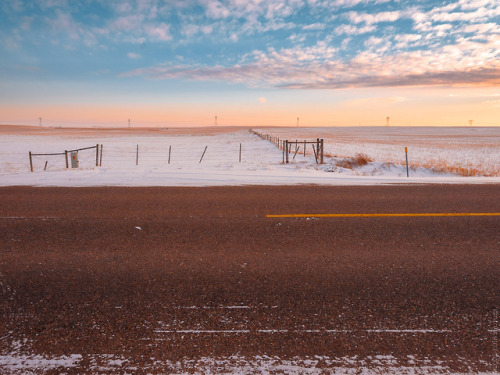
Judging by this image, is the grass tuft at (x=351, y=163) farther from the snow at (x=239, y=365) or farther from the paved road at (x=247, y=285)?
the snow at (x=239, y=365)

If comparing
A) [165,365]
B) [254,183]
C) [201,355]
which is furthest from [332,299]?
[254,183]

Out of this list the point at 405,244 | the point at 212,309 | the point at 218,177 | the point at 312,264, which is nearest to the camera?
the point at 212,309

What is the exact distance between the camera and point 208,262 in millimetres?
4484

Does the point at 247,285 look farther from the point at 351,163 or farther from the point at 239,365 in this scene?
the point at 351,163

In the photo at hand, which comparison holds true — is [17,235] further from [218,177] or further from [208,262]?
[218,177]

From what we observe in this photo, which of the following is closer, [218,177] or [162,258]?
[162,258]

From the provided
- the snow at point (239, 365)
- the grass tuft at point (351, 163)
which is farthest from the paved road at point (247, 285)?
the grass tuft at point (351, 163)

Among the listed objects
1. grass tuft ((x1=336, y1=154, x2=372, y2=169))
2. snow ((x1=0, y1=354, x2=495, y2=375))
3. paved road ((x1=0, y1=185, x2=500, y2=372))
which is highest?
grass tuft ((x1=336, y1=154, x2=372, y2=169))

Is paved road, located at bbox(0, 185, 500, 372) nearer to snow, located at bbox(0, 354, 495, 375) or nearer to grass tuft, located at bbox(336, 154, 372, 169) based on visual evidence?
snow, located at bbox(0, 354, 495, 375)

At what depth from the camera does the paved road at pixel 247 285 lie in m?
2.83

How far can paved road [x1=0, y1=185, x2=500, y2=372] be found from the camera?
9.29 feet

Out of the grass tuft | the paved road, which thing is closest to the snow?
the paved road

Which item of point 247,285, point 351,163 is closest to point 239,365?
point 247,285

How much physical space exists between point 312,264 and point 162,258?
6.54 feet
